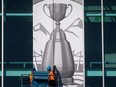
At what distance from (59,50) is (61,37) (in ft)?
1.40

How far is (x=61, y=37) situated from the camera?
16469 millimetres

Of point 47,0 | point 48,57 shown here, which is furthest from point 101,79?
point 47,0

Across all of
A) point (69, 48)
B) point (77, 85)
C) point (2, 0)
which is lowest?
point (77, 85)

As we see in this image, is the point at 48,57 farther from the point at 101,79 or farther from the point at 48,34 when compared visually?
the point at 101,79

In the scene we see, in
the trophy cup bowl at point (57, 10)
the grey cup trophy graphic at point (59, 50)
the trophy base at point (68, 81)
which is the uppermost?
the trophy cup bowl at point (57, 10)

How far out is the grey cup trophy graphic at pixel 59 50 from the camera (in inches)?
645

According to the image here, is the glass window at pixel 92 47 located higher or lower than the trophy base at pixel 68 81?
higher

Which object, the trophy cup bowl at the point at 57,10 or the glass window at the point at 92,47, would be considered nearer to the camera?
the glass window at the point at 92,47

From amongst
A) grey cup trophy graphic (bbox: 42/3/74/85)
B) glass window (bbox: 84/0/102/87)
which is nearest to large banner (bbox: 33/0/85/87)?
grey cup trophy graphic (bbox: 42/3/74/85)

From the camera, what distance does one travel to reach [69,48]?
1642 cm

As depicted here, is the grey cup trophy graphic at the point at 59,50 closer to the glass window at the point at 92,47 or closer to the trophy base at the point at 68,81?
the trophy base at the point at 68,81

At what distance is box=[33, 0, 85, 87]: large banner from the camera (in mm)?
16375

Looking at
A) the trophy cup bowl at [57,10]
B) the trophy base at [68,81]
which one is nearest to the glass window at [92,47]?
the trophy base at [68,81]

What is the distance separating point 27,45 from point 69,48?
4.44ft
